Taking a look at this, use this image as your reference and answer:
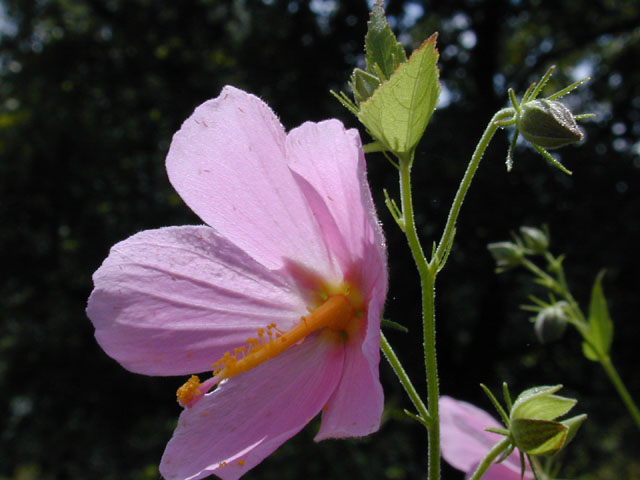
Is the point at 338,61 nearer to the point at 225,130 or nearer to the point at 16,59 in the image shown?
the point at 16,59

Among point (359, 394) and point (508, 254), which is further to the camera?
point (508, 254)

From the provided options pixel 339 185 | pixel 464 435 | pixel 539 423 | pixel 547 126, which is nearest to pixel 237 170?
pixel 339 185

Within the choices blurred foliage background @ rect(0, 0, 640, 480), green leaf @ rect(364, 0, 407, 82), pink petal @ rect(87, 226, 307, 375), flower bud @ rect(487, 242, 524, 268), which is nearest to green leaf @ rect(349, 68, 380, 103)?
green leaf @ rect(364, 0, 407, 82)

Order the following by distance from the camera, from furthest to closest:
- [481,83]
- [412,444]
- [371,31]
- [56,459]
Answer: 1. [481,83]
2. [412,444]
3. [56,459]
4. [371,31]

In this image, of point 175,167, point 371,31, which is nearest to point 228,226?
point 175,167

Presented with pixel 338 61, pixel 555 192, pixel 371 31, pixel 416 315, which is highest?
pixel 371 31

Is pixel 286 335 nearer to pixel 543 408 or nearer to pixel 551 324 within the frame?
pixel 543 408

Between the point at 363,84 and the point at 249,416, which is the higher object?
the point at 363,84

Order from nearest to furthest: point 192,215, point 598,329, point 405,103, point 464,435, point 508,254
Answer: point 405,103, point 464,435, point 598,329, point 508,254, point 192,215

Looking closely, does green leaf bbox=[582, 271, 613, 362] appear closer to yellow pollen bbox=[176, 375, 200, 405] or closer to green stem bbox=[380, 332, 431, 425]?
green stem bbox=[380, 332, 431, 425]
